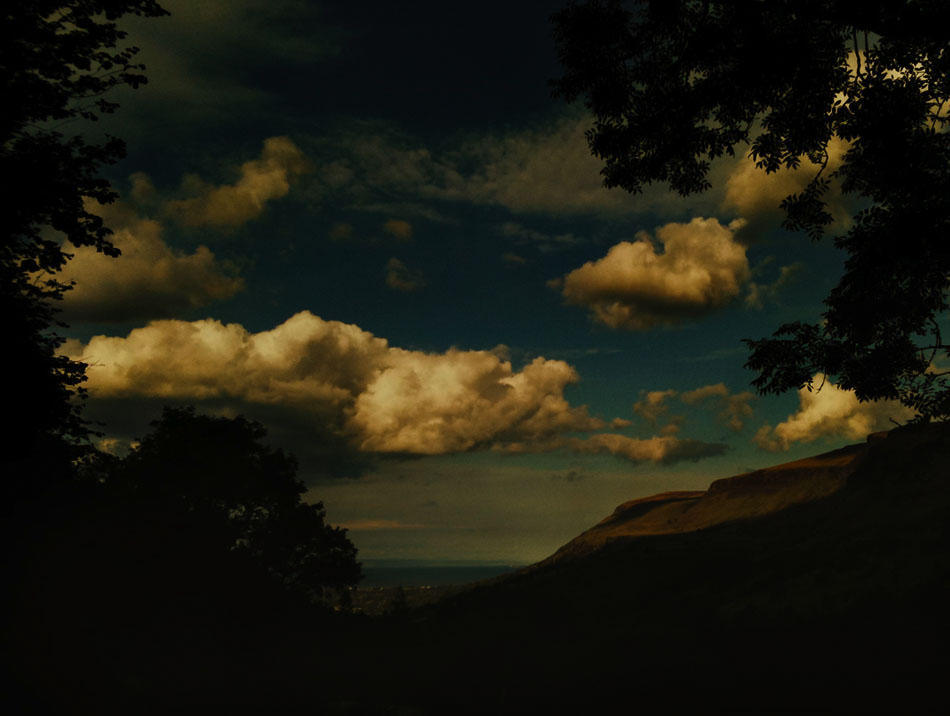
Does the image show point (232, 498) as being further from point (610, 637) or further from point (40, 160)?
point (610, 637)

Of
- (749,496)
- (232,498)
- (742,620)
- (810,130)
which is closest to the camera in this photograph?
(810,130)

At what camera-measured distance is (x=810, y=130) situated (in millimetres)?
12234

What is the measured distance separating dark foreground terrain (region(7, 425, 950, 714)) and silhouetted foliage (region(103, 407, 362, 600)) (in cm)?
364

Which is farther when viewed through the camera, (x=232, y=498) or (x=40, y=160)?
(x=232, y=498)

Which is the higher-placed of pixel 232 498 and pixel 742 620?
pixel 232 498

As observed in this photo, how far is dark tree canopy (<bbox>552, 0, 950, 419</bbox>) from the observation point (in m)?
11.3

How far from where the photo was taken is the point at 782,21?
452 inches

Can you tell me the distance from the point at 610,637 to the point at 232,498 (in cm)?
4802

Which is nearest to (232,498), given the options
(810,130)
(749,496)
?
(810,130)

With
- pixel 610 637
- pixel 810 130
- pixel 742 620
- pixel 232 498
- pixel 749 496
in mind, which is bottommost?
pixel 610 637

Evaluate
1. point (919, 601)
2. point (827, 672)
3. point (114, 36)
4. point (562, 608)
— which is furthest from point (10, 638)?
point (562, 608)

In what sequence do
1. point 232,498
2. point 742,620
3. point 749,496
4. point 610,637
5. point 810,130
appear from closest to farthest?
point 810,130 < point 232,498 < point 742,620 < point 610,637 < point 749,496

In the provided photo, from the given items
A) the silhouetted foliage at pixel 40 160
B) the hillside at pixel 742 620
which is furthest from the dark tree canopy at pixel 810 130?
the silhouetted foliage at pixel 40 160

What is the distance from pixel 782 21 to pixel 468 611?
8763 centimetres
